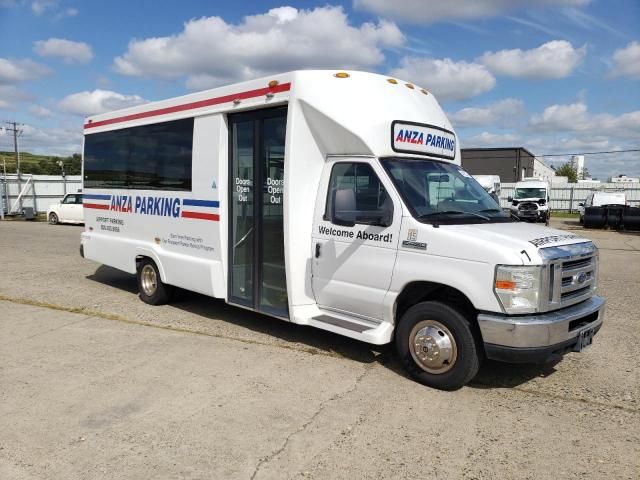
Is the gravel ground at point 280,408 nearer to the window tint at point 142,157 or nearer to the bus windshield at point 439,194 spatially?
the bus windshield at point 439,194

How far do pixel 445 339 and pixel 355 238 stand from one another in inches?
53.5

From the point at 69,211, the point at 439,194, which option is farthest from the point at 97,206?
the point at 69,211

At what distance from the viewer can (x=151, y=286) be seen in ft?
27.2

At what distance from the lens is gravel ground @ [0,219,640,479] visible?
369cm

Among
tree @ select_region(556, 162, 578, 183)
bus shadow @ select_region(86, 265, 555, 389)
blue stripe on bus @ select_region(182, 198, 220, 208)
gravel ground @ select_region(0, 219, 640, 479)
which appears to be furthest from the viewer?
tree @ select_region(556, 162, 578, 183)

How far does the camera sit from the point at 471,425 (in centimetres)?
428

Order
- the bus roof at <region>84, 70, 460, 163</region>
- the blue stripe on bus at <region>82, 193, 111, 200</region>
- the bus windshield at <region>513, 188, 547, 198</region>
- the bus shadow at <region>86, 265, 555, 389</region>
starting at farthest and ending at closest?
1. the bus windshield at <region>513, 188, 547, 198</region>
2. the blue stripe on bus at <region>82, 193, 111, 200</region>
3. the bus roof at <region>84, 70, 460, 163</region>
4. the bus shadow at <region>86, 265, 555, 389</region>

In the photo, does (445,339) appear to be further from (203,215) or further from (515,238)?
(203,215)

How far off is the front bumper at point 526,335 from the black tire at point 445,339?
17 cm

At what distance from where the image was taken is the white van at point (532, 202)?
29906 millimetres

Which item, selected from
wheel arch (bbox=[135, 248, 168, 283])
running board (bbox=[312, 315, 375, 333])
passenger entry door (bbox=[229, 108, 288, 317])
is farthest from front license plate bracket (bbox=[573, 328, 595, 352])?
wheel arch (bbox=[135, 248, 168, 283])

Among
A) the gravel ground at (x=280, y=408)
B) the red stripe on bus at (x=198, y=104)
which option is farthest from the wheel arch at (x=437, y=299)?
the red stripe on bus at (x=198, y=104)

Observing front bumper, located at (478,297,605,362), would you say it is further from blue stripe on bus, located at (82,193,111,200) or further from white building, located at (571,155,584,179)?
white building, located at (571,155,584,179)

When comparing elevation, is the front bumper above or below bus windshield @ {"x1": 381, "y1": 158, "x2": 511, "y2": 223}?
below
